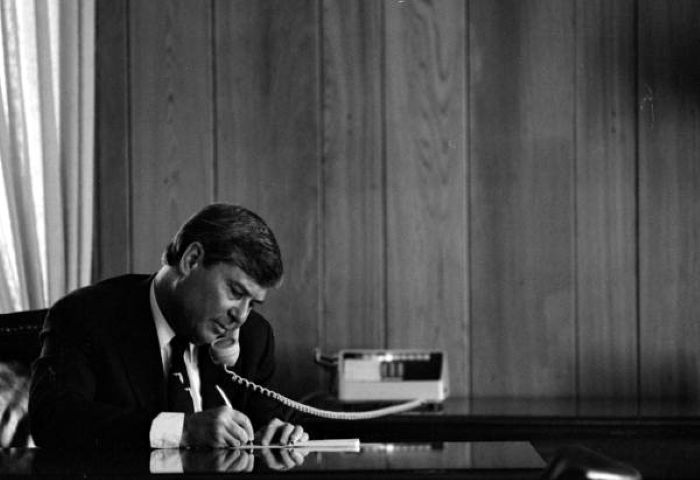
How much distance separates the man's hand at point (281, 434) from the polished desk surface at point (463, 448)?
0.16 meters

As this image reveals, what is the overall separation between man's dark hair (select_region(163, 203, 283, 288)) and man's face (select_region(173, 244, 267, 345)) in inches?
0.8

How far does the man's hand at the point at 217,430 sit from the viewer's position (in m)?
2.03

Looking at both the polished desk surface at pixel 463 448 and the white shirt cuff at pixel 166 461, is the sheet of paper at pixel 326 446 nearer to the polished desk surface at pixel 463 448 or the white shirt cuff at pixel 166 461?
the polished desk surface at pixel 463 448

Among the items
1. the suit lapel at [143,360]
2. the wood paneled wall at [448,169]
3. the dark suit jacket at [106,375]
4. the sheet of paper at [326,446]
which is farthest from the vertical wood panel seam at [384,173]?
the sheet of paper at [326,446]

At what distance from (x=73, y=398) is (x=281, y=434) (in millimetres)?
433

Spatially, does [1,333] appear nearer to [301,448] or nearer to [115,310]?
[115,310]

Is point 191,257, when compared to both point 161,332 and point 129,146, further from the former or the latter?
point 129,146

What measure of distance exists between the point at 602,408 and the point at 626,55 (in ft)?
3.56

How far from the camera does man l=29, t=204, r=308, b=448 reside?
2203 millimetres

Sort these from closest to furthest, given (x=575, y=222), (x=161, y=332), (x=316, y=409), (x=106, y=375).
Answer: (x=106, y=375)
(x=161, y=332)
(x=316, y=409)
(x=575, y=222)

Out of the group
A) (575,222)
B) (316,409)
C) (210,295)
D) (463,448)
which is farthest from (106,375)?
(575,222)

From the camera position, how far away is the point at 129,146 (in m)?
3.31

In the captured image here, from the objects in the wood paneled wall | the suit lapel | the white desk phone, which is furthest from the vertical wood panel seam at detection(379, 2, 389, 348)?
the suit lapel

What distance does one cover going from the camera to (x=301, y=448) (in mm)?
2047
